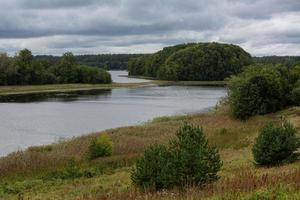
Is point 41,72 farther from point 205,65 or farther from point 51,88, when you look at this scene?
point 205,65

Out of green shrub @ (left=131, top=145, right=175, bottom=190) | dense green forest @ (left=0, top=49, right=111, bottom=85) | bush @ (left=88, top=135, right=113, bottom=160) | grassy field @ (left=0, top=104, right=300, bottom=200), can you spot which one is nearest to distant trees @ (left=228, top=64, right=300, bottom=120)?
grassy field @ (left=0, top=104, right=300, bottom=200)

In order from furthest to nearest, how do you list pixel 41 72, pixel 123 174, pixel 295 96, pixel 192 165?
pixel 41 72 < pixel 295 96 < pixel 123 174 < pixel 192 165

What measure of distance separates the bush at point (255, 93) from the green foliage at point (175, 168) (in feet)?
128

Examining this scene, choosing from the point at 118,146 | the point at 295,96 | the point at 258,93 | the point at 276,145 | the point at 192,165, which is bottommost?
the point at 118,146

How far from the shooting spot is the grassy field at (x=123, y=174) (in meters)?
9.50

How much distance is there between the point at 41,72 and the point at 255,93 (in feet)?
315

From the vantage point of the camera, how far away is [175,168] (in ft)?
39.0

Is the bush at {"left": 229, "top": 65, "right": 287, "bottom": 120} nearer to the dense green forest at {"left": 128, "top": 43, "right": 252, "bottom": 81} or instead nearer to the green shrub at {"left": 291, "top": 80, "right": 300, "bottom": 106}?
the green shrub at {"left": 291, "top": 80, "right": 300, "bottom": 106}

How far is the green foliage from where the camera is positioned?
38.1ft

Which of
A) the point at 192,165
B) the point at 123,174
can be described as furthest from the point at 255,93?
the point at 192,165

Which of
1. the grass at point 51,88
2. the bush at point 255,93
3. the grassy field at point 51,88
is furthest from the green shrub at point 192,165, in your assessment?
the grass at point 51,88

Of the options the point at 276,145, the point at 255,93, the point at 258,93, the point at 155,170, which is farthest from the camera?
the point at 258,93

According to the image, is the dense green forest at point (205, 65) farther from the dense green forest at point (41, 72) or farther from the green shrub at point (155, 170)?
the green shrub at point (155, 170)

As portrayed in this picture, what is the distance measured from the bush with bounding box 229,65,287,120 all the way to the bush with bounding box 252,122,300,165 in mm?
33040
